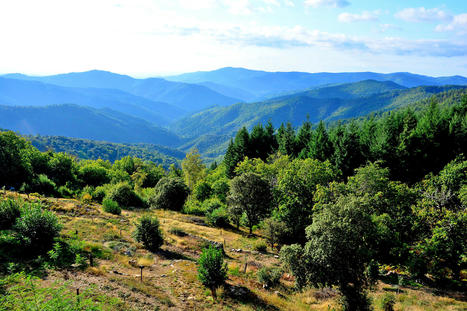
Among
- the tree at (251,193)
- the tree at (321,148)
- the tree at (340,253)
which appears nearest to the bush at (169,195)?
the tree at (251,193)

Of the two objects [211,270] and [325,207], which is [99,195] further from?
[325,207]

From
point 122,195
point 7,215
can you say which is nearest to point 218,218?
point 122,195

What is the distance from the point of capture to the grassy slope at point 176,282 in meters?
15.2

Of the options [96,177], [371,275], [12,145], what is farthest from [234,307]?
[96,177]

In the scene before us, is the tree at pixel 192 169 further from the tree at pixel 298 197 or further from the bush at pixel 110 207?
the tree at pixel 298 197

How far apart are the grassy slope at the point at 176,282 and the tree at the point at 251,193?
19.2ft

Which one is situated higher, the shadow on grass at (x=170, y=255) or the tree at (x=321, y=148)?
the tree at (x=321, y=148)

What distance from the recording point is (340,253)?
15195 mm

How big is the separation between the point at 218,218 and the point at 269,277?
18126mm

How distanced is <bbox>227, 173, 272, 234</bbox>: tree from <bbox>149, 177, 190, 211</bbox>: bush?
16.1 m

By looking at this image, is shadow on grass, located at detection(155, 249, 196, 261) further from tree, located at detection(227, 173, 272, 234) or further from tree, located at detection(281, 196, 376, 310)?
tree, located at detection(227, 173, 272, 234)

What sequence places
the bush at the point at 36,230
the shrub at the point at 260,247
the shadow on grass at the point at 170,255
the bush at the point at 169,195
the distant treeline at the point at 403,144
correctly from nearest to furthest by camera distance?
the bush at the point at 36,230
the shadow on grass at the point at 170,255
the shrub at the point at 260,247
the distant treeline at the point at 403,144
the bush at the point at 169,195

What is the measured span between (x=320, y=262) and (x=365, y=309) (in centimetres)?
380

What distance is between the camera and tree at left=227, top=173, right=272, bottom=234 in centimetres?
3225
